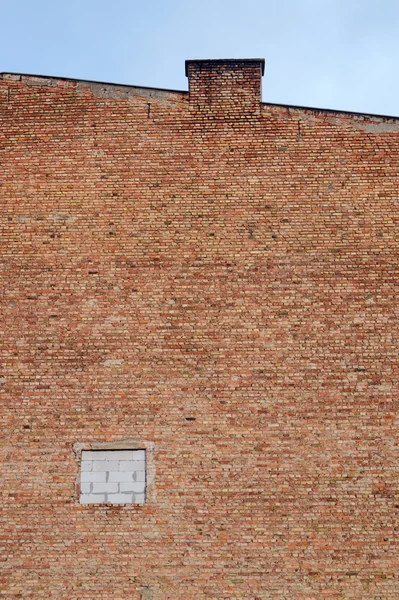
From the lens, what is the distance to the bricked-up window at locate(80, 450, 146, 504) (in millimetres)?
11023

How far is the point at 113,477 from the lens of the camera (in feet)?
36.5

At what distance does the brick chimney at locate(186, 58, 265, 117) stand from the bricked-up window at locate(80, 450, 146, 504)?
619cm

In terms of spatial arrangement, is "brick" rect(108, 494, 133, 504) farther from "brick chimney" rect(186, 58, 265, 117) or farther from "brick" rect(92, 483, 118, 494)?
"brick chimney" rect(186, 58, 265, 117)

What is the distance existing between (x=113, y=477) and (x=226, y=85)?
23.3ft

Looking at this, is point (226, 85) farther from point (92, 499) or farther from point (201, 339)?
point (92, 499)

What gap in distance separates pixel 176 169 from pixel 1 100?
136 inches

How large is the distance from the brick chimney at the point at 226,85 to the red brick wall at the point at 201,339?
0.04 meters

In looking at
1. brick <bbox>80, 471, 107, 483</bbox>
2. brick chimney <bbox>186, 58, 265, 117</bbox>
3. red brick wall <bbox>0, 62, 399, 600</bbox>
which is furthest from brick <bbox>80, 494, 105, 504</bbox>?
brick chimney <bbox>186, 58, 265, 117</bbox>

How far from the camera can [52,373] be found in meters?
11.5

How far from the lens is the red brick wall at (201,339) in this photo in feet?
35.2

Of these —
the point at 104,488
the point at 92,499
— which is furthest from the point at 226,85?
the point at 92,499

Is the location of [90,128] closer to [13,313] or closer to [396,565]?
[13,313]

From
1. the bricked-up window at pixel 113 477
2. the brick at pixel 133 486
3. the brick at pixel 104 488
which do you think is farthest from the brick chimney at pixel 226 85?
the brick at pixel 104 488

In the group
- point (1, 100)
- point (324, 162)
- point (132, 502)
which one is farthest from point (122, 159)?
point (132, 502)
